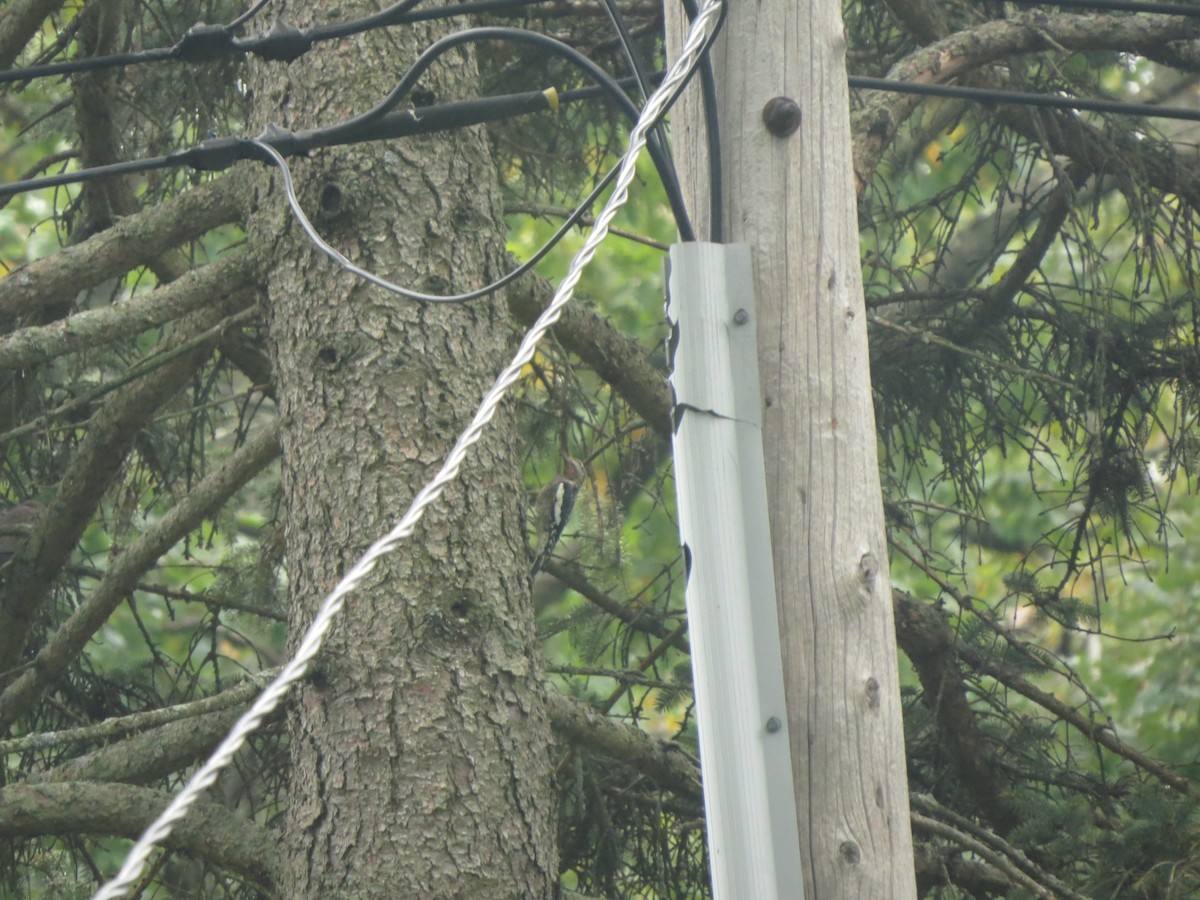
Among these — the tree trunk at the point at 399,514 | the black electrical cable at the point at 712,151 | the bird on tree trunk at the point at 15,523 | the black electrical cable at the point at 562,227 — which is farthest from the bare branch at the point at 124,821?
the black electrical cable at the point at 712,151

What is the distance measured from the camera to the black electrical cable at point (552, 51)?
2303mm

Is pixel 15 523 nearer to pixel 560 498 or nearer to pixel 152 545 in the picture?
pixel 152 545

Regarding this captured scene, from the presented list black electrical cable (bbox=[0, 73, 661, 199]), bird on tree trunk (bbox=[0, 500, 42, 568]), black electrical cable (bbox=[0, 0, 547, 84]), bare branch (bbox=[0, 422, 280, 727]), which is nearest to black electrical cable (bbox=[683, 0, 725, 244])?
black electrical cable (bbox=[0, 73, 661, 199])

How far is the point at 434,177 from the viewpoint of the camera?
3.43 m

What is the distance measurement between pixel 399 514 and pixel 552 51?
108 centimetres

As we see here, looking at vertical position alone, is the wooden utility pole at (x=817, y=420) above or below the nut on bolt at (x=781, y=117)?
below

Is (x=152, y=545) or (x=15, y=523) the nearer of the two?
(x=152, y=545)

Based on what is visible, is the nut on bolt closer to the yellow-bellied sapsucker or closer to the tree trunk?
the tree trunk

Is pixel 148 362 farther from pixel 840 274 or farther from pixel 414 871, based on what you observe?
pixel 840 274

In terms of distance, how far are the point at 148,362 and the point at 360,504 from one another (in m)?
1.01

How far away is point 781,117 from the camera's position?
7.91ft

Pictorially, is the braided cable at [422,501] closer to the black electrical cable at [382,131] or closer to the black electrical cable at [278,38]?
the black electrical cable at [382,131]

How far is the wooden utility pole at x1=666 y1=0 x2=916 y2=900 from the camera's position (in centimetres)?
219

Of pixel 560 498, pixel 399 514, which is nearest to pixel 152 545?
pixel 399 514
